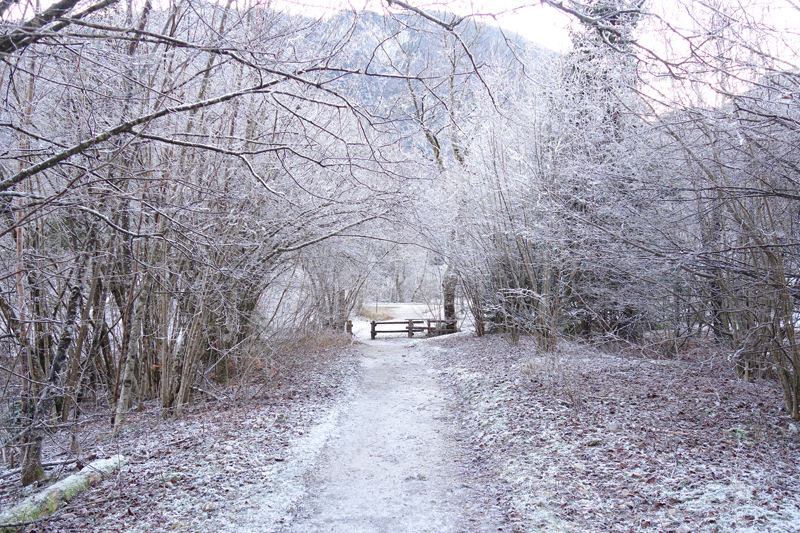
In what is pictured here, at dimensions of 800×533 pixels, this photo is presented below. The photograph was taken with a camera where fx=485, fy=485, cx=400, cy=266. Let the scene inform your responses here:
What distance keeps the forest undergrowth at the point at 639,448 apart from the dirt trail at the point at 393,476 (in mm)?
382

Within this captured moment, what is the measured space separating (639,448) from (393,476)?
2295 mm

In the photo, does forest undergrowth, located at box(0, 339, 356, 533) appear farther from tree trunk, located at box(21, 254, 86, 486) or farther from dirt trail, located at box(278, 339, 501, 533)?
dirt trail, located at box(278, 339, 501, 533)

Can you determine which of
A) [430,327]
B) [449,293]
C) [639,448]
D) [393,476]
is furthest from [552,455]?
[430,327]

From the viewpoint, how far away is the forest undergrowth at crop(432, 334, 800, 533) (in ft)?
11.1

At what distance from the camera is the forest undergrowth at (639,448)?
11.1ft

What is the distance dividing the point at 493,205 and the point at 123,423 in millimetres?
8059

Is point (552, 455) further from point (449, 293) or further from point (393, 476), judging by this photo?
point (449, 293)

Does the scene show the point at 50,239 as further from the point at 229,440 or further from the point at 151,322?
the point at 229,440

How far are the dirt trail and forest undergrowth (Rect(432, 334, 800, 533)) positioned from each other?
0.38 metres

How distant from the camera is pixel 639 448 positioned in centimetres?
A: 445

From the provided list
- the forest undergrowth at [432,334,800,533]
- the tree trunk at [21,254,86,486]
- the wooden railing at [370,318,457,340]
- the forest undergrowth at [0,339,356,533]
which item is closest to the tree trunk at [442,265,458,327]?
the wooden railing at [370,318,457,340]

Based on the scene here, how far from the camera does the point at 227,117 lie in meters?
6.73

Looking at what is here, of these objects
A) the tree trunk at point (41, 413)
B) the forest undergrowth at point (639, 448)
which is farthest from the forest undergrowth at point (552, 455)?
the tree trunk at point (41, 413)

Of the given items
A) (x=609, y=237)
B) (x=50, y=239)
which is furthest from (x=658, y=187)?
(x=50, y=239)
